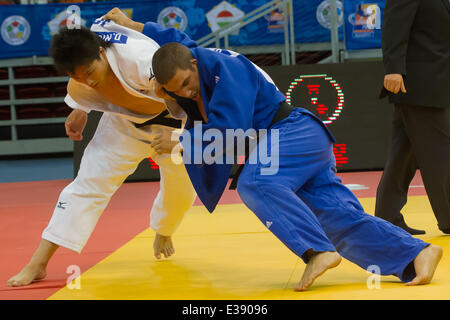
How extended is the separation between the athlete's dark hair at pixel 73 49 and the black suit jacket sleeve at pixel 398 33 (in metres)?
1.51

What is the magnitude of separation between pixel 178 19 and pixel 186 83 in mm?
6723

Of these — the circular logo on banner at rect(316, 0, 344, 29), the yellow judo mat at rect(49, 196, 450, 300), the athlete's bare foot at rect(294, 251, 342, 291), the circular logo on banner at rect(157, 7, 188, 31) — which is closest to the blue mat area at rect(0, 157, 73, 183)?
the circular logo on banner at rect(157, 7, 188, 31)

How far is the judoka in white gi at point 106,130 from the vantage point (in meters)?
2.52

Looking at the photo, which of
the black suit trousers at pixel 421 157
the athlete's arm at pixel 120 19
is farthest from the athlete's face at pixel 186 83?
the black suit trousers at pixel 421 157

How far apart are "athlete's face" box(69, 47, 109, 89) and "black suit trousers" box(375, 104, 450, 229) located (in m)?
1.56

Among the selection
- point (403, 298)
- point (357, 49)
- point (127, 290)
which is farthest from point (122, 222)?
point (357, 49)

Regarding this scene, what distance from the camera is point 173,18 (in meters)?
8.72

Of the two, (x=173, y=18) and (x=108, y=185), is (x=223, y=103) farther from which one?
(x=173, y=18)

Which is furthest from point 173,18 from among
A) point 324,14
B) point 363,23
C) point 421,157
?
point 421,157

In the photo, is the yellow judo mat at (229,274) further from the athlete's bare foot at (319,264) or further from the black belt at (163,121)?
the black belt at (163,121)

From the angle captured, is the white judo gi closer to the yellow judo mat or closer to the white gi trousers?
the white gi trousers

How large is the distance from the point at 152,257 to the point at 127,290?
0.71 meters

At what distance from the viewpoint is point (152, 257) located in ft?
10.3

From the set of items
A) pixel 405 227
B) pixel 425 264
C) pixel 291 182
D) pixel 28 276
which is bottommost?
pixel 405 227
